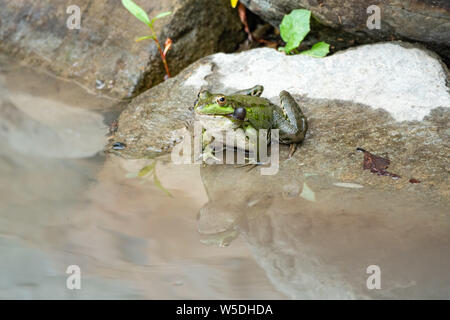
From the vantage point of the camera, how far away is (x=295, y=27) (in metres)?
5.70

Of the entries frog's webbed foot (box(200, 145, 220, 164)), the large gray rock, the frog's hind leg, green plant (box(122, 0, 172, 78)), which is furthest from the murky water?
green plant (box(122, 0, 172, 78))

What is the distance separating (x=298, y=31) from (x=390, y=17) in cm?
103

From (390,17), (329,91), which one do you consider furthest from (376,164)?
(390,17)

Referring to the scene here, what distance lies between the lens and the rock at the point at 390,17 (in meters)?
5.03

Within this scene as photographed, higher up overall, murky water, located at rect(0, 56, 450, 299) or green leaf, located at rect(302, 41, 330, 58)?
green leaf, located at rect(302, 41, 330, 58)

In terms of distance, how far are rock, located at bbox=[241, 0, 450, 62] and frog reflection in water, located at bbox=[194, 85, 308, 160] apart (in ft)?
4.89

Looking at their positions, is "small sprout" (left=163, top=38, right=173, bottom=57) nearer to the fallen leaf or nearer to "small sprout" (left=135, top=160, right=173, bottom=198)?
"small sprout" (left=135, top=160, right=173, bottom=198)

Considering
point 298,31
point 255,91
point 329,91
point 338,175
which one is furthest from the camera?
point 298,31

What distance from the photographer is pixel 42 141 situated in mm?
5441

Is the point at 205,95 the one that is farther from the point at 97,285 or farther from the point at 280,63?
the point at 97,285

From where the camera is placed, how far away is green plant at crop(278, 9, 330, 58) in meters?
5.62

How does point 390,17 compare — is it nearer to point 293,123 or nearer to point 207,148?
point 293,123

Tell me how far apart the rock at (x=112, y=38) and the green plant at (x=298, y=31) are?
4.81 feet

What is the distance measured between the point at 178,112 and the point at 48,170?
5.06 ft
